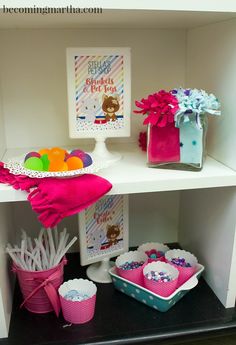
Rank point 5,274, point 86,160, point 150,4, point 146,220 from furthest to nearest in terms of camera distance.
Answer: point 146,220, point 5,274, point 86,160, point 150,4

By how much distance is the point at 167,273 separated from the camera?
37.1 inches

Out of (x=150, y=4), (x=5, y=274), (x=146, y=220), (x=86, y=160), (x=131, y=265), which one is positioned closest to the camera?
(x=150, y=4)

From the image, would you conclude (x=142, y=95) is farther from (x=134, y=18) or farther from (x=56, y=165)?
(x=56, y=165)

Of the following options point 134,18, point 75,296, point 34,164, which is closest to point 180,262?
point 75,296

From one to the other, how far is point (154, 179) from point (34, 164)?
0.25 meters

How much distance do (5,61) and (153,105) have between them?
17.9 inches

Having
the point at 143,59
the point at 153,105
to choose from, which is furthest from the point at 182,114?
the point at 143,59

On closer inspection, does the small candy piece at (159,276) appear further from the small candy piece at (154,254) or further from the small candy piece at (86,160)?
the small candy piece at (86,160)

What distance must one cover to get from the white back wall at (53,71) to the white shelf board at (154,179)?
0.29m

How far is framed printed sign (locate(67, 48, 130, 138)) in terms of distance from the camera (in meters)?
0.86

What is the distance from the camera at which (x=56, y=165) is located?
0.74 m

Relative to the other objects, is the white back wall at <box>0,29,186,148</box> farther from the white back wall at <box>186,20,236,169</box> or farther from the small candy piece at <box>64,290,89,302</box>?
the small candy piece at <box>64,290,89,302</box>

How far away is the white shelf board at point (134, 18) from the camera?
0.68 meters

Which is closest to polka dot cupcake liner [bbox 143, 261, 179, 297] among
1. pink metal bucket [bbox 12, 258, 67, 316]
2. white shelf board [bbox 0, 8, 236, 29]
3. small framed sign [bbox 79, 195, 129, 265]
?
small framed sign [bbox 79, 195, 129, 265]
